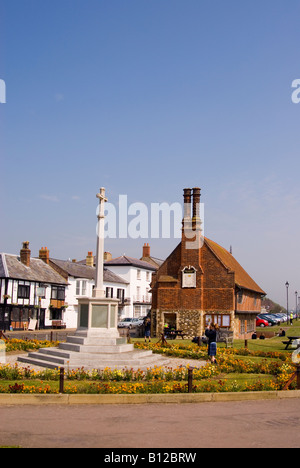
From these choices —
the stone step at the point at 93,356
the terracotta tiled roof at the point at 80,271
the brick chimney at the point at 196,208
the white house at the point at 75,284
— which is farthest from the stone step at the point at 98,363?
the terracotta tiled roof at the point at 80,271

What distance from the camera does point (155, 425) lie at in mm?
9641

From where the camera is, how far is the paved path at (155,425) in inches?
325

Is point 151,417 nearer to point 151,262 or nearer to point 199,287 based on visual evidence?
point 199,287

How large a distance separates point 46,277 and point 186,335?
2030 cm

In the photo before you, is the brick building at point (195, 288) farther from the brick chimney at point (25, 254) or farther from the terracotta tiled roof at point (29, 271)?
the brick chimney at point (25, 254)

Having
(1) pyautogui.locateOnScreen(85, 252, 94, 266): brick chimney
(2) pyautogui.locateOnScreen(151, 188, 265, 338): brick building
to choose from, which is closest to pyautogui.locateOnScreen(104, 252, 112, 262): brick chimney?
(1) pyautogui.locateOnScreen(85, 252, 94, 266): brick chimney

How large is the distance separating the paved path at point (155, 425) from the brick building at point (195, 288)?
1147 inches

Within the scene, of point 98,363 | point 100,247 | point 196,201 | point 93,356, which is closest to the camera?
point 98,363

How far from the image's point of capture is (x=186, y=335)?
41500mm

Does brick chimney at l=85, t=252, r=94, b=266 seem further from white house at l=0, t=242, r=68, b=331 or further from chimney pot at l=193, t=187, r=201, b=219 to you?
chimney pot at l=193, t=187, r=201, b=219

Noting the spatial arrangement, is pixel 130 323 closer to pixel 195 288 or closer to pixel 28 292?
pixel 28 292

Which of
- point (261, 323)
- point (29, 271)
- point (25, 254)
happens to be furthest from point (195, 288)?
point (261, 323)

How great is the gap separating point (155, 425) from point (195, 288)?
108 feet
